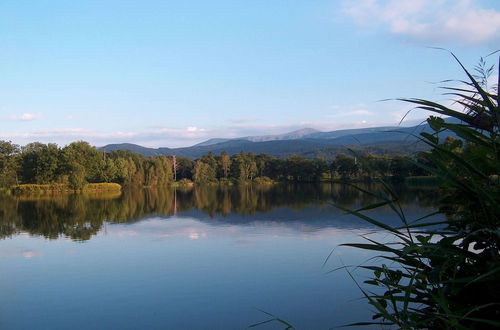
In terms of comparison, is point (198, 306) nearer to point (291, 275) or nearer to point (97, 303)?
point (97, 303)

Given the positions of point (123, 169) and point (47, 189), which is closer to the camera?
point (47, 189)

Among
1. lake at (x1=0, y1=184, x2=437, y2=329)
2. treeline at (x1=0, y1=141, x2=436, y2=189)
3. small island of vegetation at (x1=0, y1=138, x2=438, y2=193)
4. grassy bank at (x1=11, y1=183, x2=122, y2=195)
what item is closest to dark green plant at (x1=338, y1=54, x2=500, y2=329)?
lake at (x1=0, y1=184, x2=437, y2=329)

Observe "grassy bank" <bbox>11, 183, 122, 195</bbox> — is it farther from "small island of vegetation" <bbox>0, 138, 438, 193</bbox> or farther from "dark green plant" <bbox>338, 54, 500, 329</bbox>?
"dark green plant" <bbox>338, 54, 500, 329</bbox>

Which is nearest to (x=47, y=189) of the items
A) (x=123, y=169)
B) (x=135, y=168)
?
(x=123, y=169)

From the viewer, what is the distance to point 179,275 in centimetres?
1129

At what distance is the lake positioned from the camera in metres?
8.21

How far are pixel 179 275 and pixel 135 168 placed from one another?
2330 inches

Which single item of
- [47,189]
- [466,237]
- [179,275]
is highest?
[466,237]

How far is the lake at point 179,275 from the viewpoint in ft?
26.9

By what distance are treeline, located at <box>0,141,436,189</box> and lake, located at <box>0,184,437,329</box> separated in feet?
79.0

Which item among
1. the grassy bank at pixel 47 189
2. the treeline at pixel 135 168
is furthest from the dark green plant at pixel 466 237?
the grassy bank at pixel 47 189

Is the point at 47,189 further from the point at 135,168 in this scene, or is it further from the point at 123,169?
the point at 135,168

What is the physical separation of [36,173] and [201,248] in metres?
46.6

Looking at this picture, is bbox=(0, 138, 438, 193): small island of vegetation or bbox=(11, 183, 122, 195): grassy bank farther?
bbox=(0, 138, 438, 193): small island of vegetation
